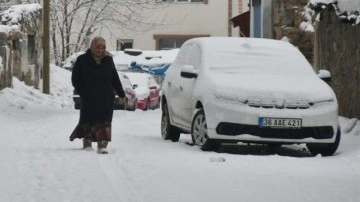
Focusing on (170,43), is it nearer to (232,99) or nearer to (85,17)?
(85,17)

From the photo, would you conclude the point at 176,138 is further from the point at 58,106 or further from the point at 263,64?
the point at 58,106

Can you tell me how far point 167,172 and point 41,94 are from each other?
15.9 meters

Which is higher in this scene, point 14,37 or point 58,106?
point 14,37

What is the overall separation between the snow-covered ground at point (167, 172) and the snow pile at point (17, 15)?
10.1m

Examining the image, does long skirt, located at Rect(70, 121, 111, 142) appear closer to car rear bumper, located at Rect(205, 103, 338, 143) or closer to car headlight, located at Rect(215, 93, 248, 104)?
car rear bumper, located at Rect(205, 103, 338, 143)

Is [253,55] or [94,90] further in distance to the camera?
[253,55]

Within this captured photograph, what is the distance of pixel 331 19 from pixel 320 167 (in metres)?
6.13

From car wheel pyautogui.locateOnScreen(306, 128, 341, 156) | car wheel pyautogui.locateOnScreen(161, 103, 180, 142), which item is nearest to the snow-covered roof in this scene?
car wheel pyautogui.locateOnScreen(306, 128, 341, 156)

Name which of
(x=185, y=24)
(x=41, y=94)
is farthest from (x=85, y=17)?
(x=41, y=94)

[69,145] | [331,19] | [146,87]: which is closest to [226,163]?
[69,145]

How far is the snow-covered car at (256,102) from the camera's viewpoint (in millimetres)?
10695

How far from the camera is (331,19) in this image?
50.0 feet

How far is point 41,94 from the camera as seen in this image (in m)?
24.2

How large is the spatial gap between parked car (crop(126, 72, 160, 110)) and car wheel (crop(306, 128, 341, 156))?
1660 centimetres
